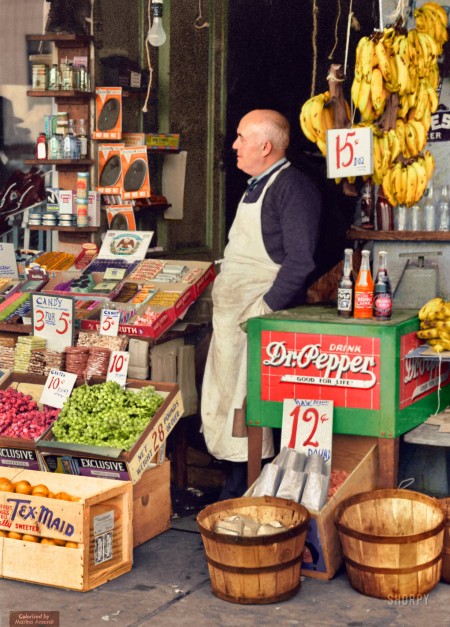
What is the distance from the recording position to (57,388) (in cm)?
634

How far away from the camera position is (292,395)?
579 centimetres

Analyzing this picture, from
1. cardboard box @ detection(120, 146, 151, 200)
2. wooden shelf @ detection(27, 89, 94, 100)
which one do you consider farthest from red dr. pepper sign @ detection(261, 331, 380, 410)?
wooden shelf @ detection(27, 89, 94, 100)

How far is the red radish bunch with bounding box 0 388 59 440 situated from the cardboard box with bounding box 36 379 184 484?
0.15m

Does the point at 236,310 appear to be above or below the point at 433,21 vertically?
below

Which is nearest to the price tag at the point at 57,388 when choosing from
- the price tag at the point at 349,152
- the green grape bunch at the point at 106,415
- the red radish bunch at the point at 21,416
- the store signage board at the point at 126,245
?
the red radish bunch at the point at 21,416

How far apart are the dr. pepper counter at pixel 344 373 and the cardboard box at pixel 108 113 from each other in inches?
91.8

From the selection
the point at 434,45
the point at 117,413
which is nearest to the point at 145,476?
the point at 117,413

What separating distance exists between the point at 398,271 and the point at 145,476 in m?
1.90

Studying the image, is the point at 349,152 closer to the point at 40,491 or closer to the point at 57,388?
the point at 57,388

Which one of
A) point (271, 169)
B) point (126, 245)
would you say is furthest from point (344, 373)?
point (126, 245)

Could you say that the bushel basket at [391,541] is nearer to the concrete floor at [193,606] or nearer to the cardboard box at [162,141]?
the concrete floor at [193,606]

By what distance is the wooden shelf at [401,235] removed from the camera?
6.04 m

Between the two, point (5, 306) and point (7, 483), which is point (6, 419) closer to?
point (7, 483)

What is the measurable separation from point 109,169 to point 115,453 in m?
2.74
